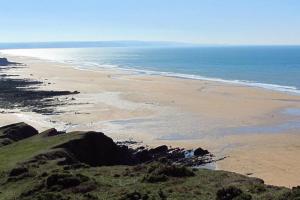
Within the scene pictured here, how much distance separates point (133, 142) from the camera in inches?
2007

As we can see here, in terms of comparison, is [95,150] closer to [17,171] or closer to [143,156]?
A: [143,156]

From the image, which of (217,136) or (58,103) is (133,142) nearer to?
(217,136)

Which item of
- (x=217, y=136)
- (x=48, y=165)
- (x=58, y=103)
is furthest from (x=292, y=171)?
(x=58, y=103)

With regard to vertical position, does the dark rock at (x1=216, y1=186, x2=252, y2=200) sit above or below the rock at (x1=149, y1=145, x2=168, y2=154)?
above

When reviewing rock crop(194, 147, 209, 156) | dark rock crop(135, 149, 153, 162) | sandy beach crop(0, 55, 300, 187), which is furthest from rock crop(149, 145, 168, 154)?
sandy beach crop(0, 55, 300, 187)

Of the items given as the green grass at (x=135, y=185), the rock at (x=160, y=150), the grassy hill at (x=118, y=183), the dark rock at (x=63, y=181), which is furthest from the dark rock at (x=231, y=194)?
the rock at (x=160, y=150)

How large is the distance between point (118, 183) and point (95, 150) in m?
12.3

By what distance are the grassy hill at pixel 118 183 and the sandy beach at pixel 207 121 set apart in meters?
13.5

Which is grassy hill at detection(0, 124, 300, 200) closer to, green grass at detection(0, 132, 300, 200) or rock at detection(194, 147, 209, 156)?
green grass at detection(0, 132, 300, 200)

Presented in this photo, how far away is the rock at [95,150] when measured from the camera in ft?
119

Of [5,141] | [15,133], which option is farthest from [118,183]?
[15,133]

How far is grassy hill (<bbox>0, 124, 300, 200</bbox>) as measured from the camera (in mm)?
22000

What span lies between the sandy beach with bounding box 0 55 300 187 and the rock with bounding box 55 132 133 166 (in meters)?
8.99

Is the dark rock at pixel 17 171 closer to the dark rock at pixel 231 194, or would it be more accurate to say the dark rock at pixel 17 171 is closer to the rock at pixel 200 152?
the dark rock at pixel 231 194
